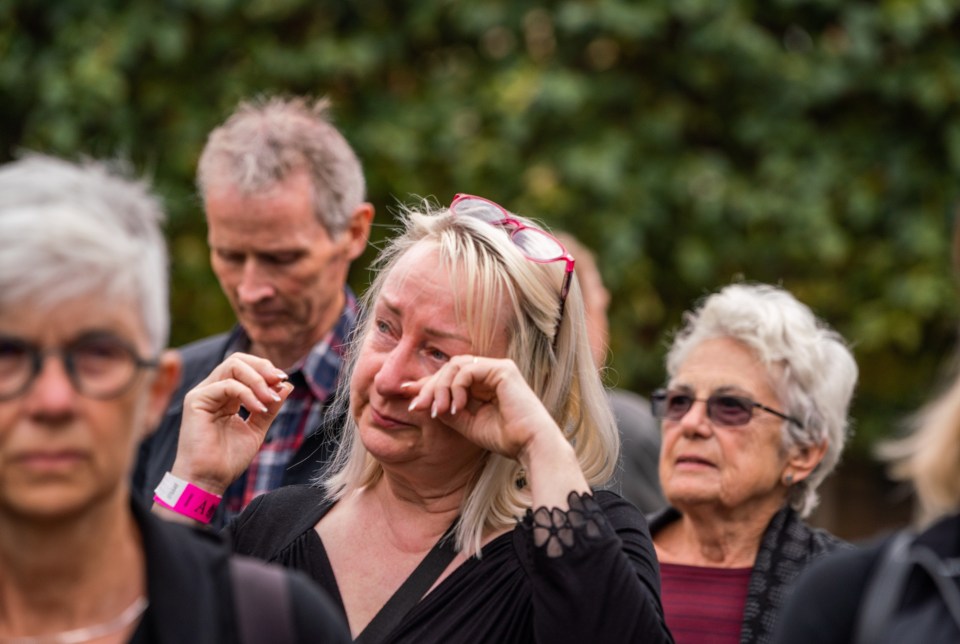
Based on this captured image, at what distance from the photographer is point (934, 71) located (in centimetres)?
806

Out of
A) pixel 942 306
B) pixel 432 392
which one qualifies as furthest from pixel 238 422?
pixel 942 306

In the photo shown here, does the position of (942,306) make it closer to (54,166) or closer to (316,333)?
(316,333)

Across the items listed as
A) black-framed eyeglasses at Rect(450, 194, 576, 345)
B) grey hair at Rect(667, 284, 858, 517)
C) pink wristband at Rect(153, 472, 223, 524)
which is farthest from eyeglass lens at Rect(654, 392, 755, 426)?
pink wristband at Rect(153, 472, 223, 524)

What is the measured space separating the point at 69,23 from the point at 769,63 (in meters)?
4.01

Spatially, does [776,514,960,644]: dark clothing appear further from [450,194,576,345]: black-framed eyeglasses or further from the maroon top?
the maroon top

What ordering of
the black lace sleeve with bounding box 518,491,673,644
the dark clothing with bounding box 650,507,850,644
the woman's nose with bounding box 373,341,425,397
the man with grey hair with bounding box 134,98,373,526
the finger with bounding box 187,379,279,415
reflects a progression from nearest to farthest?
1. the black lace sleeve with bounding box 518,491,673,644
2. the woman's nose with bounding box 373,341,425,397
3. the finger with bounding box 187,379,279,415
4. the dark clothing with bounding box 650,507,850,644
5. the man with grey hair with bounding box 134,98,373,526

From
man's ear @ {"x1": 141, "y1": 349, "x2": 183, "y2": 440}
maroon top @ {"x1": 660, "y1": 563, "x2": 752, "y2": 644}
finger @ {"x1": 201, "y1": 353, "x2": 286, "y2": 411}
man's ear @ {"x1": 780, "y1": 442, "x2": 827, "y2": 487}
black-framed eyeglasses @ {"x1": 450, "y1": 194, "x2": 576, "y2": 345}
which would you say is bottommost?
maroon top @ {"x1": 660, "y1": 563, "x2": 752, "y2": 644}

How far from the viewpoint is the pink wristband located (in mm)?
3459

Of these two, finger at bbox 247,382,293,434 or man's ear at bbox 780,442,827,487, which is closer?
finger at bbox 247,382,293,434

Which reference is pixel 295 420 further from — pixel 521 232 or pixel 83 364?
pixel 83 364

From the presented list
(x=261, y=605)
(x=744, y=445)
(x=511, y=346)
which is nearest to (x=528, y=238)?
(x=511, y=346)

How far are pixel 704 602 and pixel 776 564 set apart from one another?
0.78 feet

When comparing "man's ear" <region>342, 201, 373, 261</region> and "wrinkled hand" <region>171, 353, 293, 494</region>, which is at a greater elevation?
"man's ear" <region>342, 201, 373, 261</region>

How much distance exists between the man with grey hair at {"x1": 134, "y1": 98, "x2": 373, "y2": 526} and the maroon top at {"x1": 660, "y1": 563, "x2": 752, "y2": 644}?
3.94 ft
